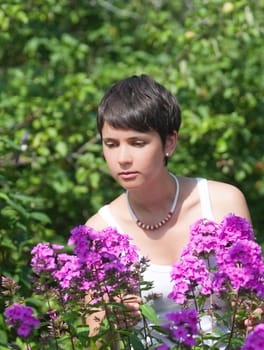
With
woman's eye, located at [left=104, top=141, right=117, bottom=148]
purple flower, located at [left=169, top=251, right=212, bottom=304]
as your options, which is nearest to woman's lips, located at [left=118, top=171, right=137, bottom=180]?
woman's eye, located at [left=104, top=141, right=117, bottom=148]

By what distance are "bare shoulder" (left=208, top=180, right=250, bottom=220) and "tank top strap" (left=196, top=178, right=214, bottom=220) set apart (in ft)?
0.05

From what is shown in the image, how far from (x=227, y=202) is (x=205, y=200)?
0.25 ft

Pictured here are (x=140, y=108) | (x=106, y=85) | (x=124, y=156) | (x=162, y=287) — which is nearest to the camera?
(x=124, y=156)

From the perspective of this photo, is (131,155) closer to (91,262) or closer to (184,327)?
(91,262)

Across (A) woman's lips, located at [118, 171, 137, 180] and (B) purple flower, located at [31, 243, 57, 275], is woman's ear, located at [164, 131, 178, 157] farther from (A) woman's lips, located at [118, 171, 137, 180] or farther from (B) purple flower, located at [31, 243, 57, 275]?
(B) purple flower, located at [31, 243, 57, 275]

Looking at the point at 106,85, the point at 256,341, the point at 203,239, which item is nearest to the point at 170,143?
the point at 203,239

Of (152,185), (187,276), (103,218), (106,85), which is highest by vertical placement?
(106,85)

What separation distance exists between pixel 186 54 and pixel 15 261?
2.18 m

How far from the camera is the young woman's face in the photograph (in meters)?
2.78

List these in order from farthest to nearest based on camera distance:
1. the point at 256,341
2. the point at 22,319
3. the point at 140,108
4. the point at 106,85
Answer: the point at 106,85 < the point at 140,108 < the point at 22,319 < the point at 256,341

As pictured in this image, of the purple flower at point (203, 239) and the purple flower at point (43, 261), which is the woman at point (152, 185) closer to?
the purple flower at point (203, 239)

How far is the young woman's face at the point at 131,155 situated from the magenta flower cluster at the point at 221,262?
470 mm

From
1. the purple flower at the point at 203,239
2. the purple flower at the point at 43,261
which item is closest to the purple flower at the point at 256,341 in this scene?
the purple flower at the point at 203,239

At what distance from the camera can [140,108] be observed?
2.86 metres
